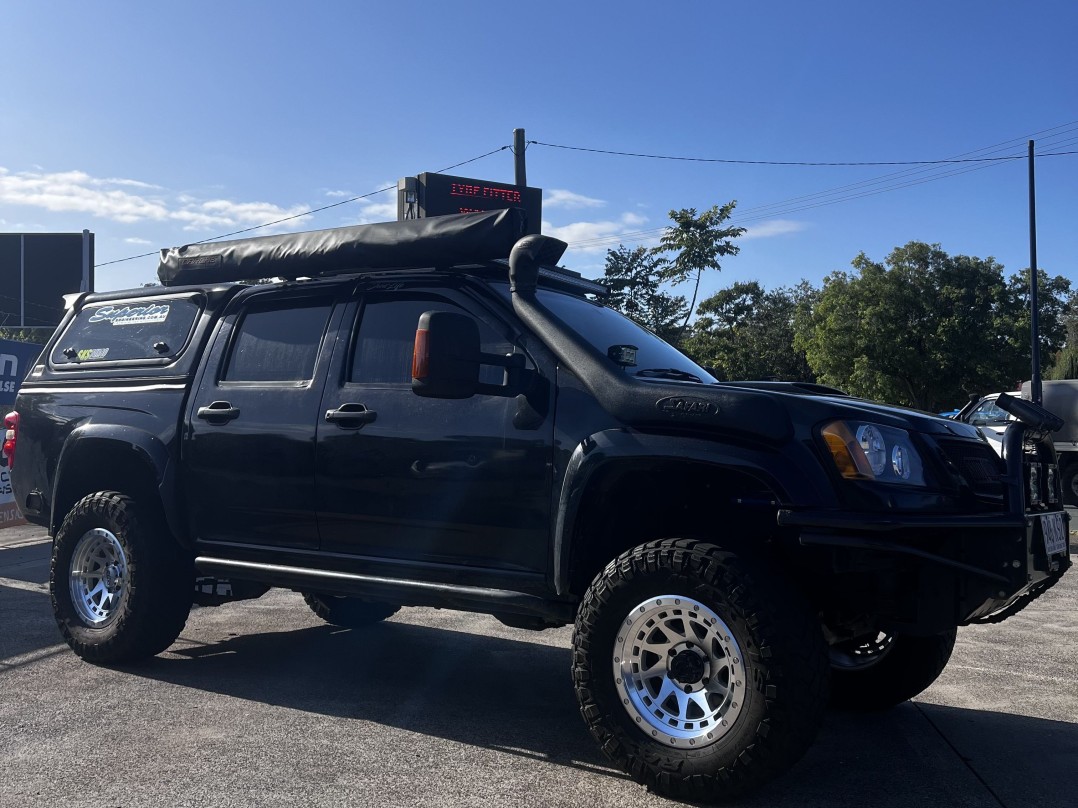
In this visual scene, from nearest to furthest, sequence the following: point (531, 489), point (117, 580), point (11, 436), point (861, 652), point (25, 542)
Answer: point (531, 489) → point (861, 652) → point (117, 580) → point (11, 436) → point (25, 542)

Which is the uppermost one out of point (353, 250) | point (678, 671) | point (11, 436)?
point (353, 250)

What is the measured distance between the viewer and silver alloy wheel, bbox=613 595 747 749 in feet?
11.3

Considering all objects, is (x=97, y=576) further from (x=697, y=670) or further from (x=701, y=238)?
(x=701, y=238)

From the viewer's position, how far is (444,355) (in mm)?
3811

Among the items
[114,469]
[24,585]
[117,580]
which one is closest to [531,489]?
[117,580]

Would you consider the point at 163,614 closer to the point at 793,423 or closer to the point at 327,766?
the point at 327,766

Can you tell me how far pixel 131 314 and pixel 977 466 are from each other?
14.7ft

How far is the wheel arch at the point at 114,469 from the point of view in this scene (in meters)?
5.07

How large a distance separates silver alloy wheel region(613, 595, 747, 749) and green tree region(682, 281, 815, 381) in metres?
5.20

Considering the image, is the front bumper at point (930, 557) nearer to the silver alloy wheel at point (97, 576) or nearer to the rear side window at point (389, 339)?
the rear side window at point (389, 339)

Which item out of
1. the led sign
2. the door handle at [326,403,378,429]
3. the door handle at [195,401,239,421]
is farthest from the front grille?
the led sign

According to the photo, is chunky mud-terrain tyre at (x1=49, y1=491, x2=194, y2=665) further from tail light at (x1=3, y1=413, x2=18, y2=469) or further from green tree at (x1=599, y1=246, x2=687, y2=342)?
green tree at (x1=599, y1=246, x2=687, y2=342)

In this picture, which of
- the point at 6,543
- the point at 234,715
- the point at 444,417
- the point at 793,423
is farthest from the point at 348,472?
the point at 6,543

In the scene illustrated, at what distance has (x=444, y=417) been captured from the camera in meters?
4.19
